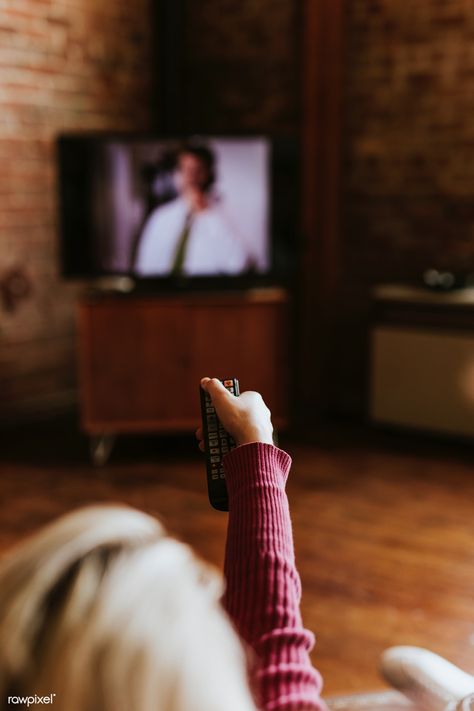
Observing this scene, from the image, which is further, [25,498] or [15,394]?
[15,394]

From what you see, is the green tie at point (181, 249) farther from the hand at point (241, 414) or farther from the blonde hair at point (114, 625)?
the blonde hair at point (114, 625)

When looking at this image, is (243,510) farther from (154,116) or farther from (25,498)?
(154,116)

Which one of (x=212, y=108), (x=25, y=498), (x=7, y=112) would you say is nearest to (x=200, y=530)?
(x=25, y=498)

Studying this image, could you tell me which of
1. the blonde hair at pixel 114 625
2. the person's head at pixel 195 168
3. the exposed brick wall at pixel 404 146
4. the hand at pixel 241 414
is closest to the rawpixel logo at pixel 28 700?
the blonde hair at pixel 114 625

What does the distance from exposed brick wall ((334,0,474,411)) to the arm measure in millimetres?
3107

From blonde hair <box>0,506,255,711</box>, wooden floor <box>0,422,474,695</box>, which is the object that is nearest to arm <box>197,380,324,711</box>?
blonde hair <box>0,506,255,711</box>

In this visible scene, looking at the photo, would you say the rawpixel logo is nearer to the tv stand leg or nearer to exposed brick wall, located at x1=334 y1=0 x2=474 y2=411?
the tv stand leg

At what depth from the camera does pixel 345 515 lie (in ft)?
9.89

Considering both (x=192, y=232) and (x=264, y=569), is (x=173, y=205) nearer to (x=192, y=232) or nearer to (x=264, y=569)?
(x=192, y=232)

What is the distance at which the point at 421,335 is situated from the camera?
3.78m

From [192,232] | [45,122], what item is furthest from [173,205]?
[45,122]

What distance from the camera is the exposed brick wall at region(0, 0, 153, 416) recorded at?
3.99m

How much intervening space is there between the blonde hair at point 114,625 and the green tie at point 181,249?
121 inches

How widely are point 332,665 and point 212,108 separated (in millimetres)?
3271
